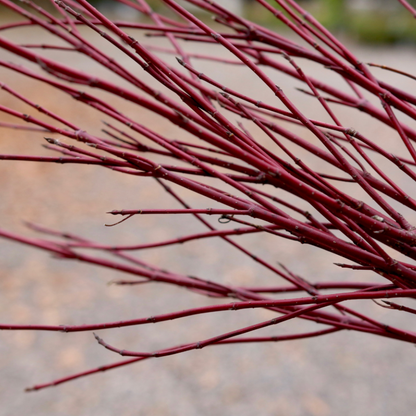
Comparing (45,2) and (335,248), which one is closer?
(335,248)

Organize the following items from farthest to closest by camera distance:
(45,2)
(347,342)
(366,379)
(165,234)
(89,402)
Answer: (45,2) < (165,234) < (347,342) < (366,379) < (89,402)

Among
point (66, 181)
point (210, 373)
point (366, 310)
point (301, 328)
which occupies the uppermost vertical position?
point (366, 310)

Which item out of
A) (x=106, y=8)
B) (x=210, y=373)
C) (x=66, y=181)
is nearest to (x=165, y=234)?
(x=66, y=181)

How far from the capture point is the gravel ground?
6.28ft

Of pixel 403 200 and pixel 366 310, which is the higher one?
pixel 403 200

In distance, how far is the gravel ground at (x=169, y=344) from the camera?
1.91 meters

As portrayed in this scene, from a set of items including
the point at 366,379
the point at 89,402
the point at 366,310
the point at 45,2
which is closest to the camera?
the point at 89,402

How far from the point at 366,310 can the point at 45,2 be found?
941 centimetres

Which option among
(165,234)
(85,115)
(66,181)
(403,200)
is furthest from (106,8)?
(403,200)

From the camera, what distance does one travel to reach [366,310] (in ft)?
8.09

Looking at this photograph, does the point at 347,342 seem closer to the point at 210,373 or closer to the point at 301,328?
the point at 301,328

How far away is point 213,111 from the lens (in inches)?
17.1

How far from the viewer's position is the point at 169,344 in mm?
2225

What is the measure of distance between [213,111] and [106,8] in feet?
34.6
